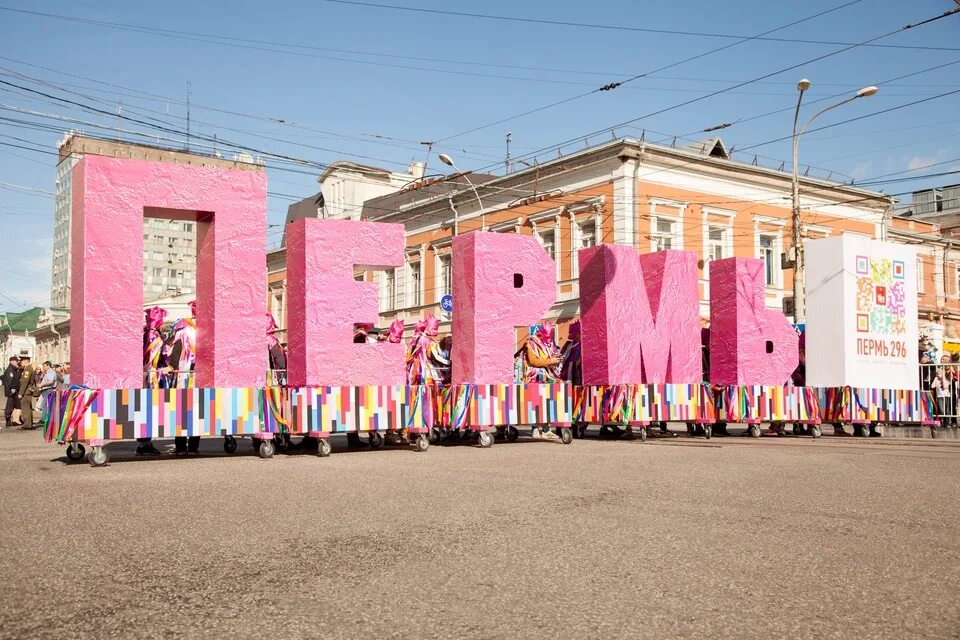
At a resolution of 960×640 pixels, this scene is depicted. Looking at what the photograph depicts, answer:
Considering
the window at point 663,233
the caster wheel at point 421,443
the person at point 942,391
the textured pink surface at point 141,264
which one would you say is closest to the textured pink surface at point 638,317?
the caster wheel at point 421,443

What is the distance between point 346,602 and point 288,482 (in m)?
5.41

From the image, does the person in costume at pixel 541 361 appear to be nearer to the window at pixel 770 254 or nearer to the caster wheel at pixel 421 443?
the caster wheel at pixel 421 443

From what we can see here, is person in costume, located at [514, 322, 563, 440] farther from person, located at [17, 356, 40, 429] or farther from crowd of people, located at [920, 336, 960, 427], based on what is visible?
person, located at [17, 356, 40, 429]

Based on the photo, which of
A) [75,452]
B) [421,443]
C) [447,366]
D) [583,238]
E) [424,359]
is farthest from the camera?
[583,238]

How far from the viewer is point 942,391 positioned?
75.2ft

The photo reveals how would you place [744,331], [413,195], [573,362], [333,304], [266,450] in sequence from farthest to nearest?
[413,195] → [573,362] → [744,331] → [333,304] → [266,450]

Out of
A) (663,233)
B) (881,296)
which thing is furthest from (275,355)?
(663,233)

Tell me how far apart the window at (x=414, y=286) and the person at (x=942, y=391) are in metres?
27.4

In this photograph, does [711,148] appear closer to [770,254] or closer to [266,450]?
[770,254]

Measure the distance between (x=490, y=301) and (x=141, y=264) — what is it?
6.06 metres

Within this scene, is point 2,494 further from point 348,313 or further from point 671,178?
point 671,178

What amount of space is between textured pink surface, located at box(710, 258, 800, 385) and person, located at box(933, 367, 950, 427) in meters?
4.70

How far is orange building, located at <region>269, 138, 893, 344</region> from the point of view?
36031 millimetres

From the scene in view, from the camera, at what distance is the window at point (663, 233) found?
36375 millimetres
